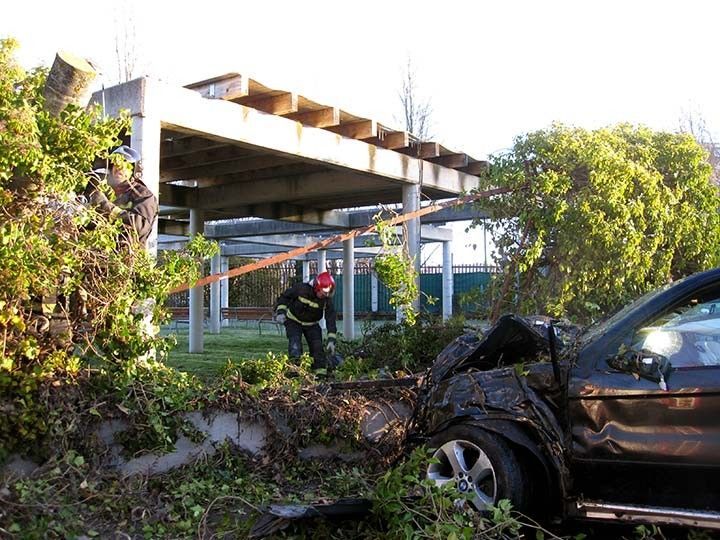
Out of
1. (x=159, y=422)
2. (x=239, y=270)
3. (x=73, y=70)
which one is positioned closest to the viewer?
(x=73, y=70)

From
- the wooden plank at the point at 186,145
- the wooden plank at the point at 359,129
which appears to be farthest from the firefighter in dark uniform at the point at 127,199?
the wooden plank at the point at 359,129

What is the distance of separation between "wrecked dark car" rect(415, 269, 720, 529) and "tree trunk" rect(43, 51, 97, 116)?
319 centimetres

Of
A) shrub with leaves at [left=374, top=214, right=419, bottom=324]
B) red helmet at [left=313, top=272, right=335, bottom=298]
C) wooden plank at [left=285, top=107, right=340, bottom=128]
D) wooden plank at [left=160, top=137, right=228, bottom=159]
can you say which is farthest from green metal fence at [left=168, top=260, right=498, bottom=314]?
shrub with leaves at [left=374, top=214, right=419, bottom=324]

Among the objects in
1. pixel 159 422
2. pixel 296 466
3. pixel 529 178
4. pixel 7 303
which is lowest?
pixel 296 466

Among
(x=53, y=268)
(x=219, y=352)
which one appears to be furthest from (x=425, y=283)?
(x=53, y=268)

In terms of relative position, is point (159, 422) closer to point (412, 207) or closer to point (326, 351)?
point (326, 351)

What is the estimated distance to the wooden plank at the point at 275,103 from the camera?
8.76 metres

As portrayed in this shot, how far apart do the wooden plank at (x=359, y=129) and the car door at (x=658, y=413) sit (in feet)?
21.2

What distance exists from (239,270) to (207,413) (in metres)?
1.51

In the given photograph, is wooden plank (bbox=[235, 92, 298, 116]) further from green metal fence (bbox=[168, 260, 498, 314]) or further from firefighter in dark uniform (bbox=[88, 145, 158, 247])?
green metal fence (bbox=[168, 260, 498, 314])

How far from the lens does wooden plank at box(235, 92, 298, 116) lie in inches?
345

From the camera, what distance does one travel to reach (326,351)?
9.30 meters

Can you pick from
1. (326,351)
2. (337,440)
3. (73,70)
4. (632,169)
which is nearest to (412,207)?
(326,351)

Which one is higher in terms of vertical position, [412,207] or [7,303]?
[412,207]
